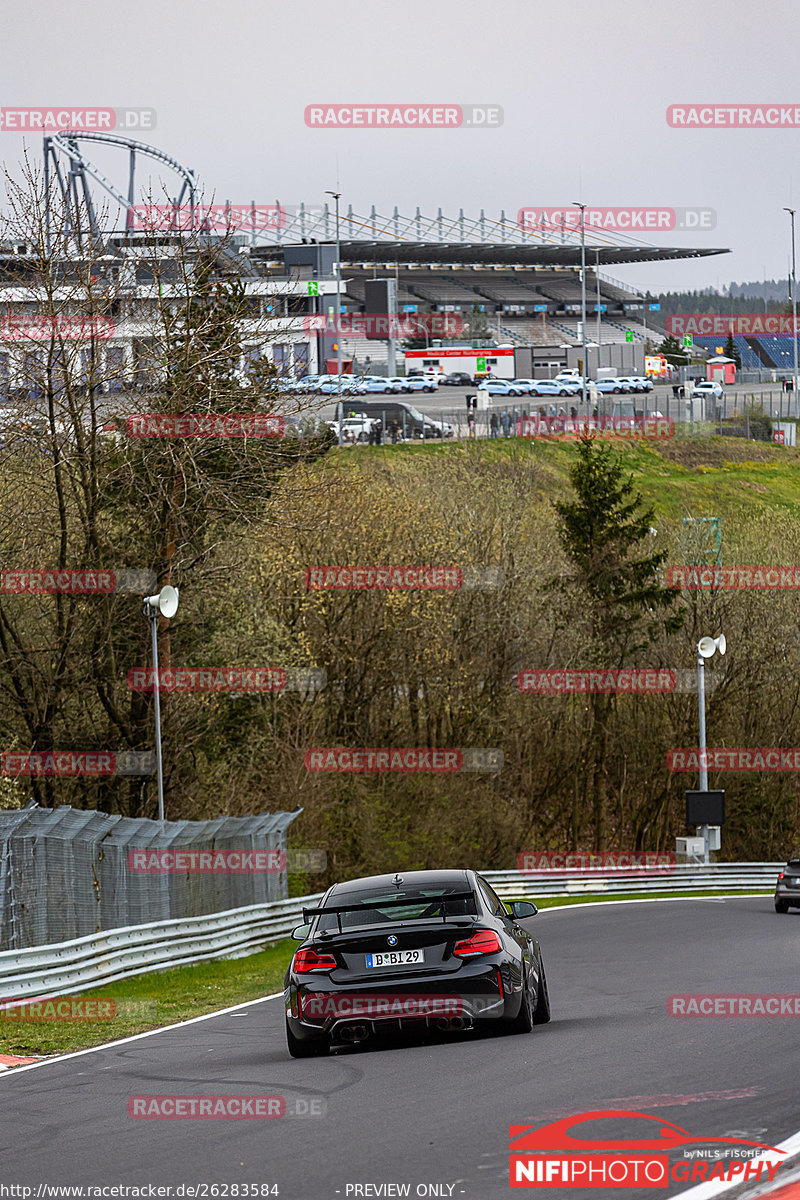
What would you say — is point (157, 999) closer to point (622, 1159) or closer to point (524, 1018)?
point (524, 1018)

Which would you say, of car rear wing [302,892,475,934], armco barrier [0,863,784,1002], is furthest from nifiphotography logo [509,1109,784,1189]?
armco barrier [0,863,784,1002]

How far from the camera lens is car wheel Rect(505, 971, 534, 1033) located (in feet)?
37.4

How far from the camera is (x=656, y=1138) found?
7.48 metres

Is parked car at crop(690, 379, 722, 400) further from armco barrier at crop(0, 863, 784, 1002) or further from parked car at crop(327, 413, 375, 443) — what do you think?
armco barrier at crop(0, 863, 784, 1002)

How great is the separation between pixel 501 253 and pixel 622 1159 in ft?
508

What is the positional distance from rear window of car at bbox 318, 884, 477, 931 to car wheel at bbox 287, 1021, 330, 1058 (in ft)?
2.57

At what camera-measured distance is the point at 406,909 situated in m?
11.3

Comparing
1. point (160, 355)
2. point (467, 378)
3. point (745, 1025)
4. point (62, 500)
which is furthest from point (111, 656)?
point (467, 378)

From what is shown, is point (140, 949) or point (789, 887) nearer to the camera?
point (140, 949)

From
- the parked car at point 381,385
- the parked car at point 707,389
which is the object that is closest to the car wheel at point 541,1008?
the parked car at point 381,385

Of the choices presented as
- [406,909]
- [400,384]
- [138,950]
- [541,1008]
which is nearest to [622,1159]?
[406,909]

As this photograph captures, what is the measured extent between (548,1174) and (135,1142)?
245 centimetres

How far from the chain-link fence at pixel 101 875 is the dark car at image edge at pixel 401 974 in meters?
7.36

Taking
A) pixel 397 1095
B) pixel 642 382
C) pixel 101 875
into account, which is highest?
pixel 642 382
